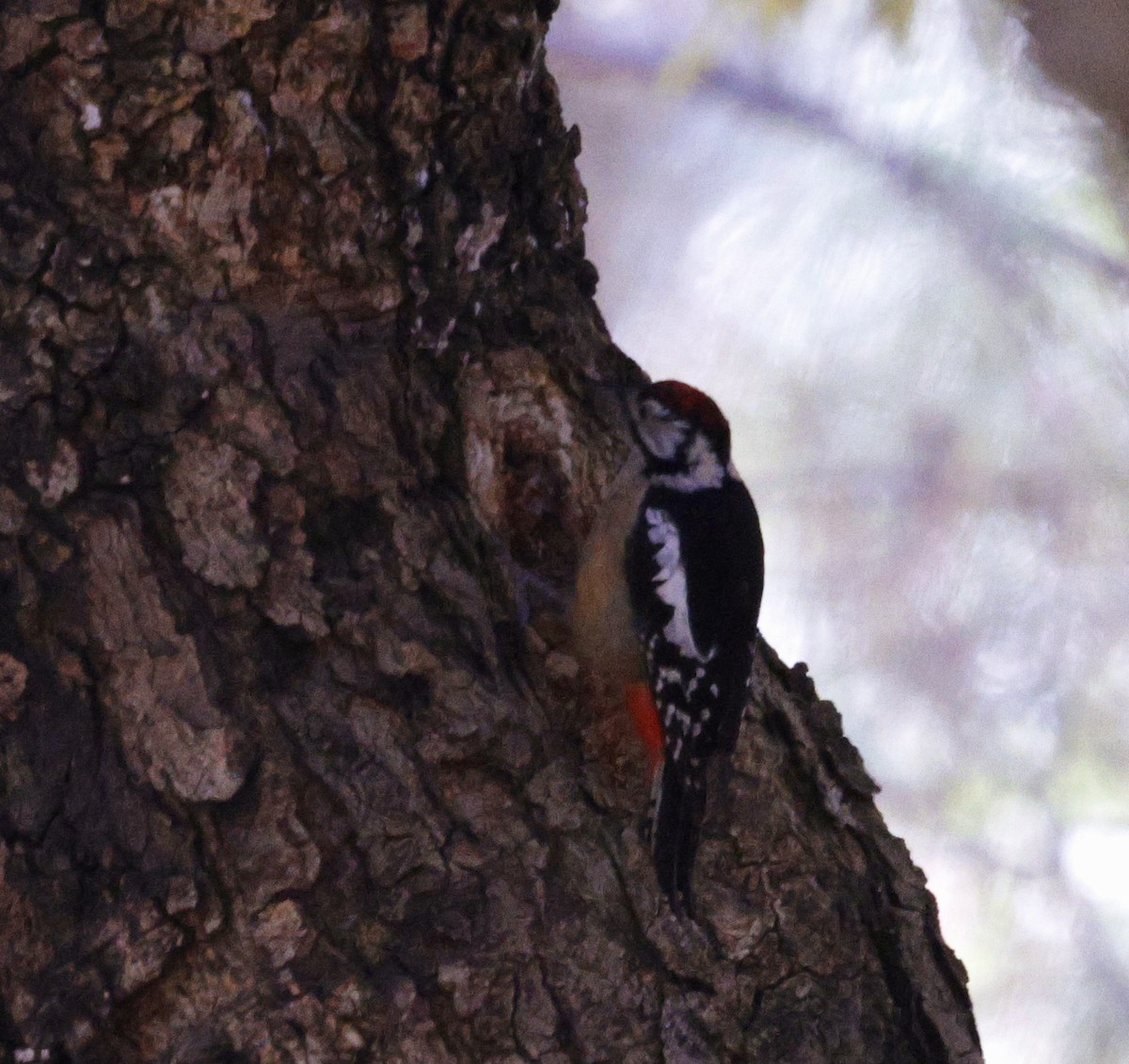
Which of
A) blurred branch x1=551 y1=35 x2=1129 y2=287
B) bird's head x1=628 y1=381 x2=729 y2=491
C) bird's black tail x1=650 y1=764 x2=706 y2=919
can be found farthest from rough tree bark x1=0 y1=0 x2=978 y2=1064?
blurred branch x1=551 y1=35 x2=1129 y2=287

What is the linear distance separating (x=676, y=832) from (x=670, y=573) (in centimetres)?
64

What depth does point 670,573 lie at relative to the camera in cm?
216

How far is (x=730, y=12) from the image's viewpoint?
109 inches

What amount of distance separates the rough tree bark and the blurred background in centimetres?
109

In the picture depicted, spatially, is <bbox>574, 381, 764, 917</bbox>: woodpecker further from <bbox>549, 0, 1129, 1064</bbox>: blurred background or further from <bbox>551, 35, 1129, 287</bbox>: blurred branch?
<bbox>551, 35, 1129, 287</bbox>: blurred branch

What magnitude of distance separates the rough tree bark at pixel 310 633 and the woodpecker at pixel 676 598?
60 mm

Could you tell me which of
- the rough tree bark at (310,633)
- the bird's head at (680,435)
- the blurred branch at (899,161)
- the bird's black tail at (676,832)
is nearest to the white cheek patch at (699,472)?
the bird's head at (680,435)

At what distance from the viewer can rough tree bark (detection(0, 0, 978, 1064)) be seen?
1327 millimetres

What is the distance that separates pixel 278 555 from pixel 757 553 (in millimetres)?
945

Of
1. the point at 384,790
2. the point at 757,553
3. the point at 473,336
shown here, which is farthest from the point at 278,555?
the point at 757,553

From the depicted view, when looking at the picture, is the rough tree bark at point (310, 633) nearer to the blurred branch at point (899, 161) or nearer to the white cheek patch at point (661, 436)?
the white cheek patch at point (661, 436)

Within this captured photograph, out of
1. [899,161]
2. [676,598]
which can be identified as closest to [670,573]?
[676,598]

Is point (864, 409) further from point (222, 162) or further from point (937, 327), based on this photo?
point (222, 162)

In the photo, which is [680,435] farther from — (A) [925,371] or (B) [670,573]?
(A) [925,371]
